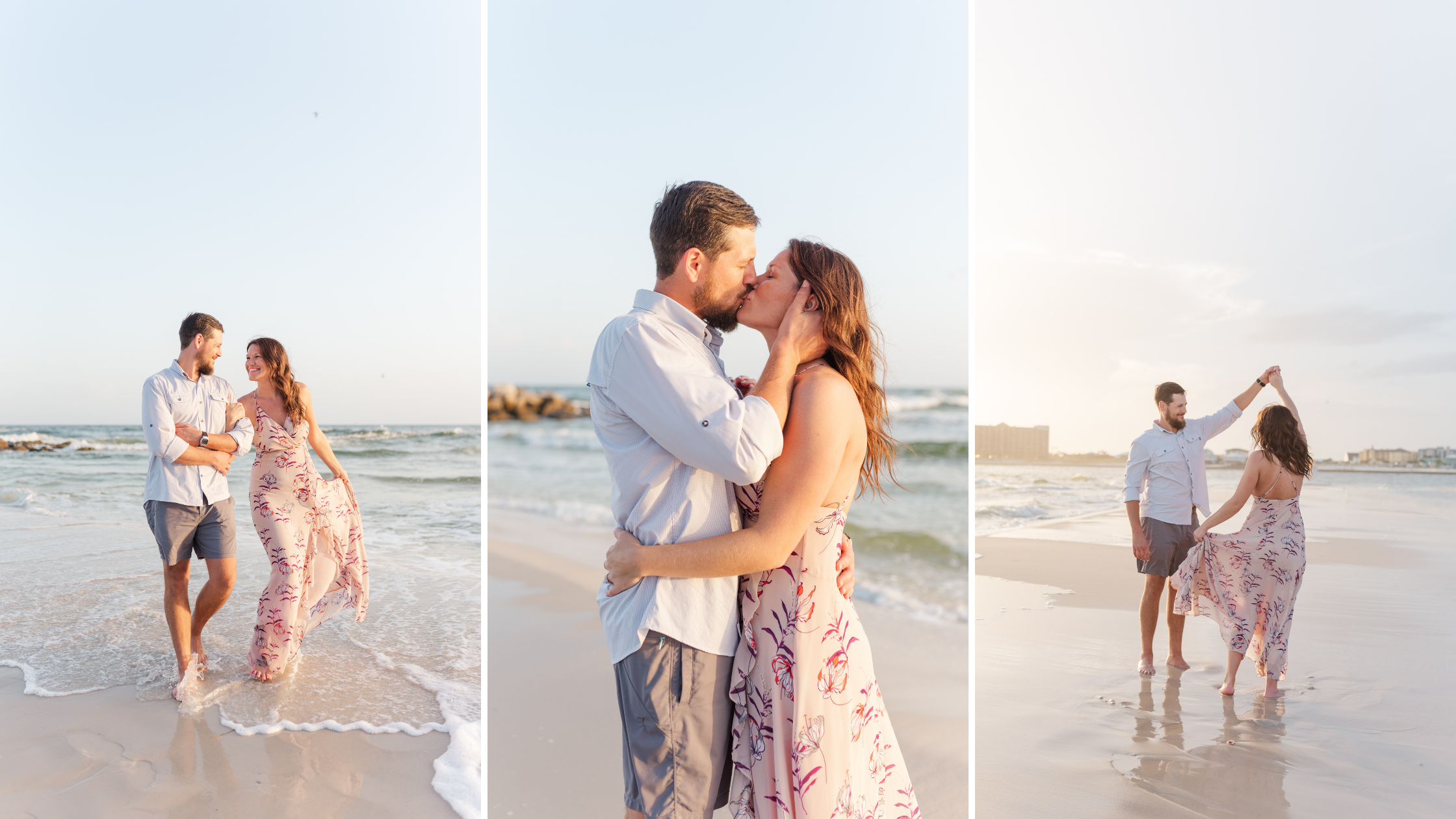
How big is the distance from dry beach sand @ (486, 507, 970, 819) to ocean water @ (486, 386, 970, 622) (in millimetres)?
850

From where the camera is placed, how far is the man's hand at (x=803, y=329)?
129cm

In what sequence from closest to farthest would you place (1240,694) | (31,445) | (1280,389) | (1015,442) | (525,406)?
(1280,389), (1240,694), (1015,442), (31,445), (525,406)

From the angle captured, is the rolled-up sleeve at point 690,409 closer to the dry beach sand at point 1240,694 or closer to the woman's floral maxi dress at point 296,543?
the dry beach sand at point 1240,694

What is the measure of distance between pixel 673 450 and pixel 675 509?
12cm

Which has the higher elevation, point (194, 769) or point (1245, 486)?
point (1245, 486)

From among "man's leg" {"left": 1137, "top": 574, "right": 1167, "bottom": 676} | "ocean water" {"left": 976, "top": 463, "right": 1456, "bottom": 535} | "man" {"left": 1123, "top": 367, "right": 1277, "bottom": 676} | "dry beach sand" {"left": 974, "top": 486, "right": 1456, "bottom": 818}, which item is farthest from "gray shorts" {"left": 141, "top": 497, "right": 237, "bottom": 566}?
"ocean water" {"left": 976, "top": 463, "right": 1456, "bottom": 535}

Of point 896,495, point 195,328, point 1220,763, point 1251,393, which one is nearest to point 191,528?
point 195,328

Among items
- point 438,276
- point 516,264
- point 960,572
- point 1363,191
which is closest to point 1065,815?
point 960,572

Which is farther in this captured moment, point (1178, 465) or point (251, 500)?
point (1178, 465)

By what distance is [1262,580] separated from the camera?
11.8ft

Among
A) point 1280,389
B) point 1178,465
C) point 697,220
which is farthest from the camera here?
point 1178,465

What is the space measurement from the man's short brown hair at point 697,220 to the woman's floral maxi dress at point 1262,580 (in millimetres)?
3412

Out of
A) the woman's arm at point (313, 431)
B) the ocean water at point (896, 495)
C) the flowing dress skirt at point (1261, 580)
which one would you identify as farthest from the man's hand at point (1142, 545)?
the woman's arm at point (313, 431)

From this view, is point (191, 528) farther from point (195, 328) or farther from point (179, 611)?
point (195, 328)
